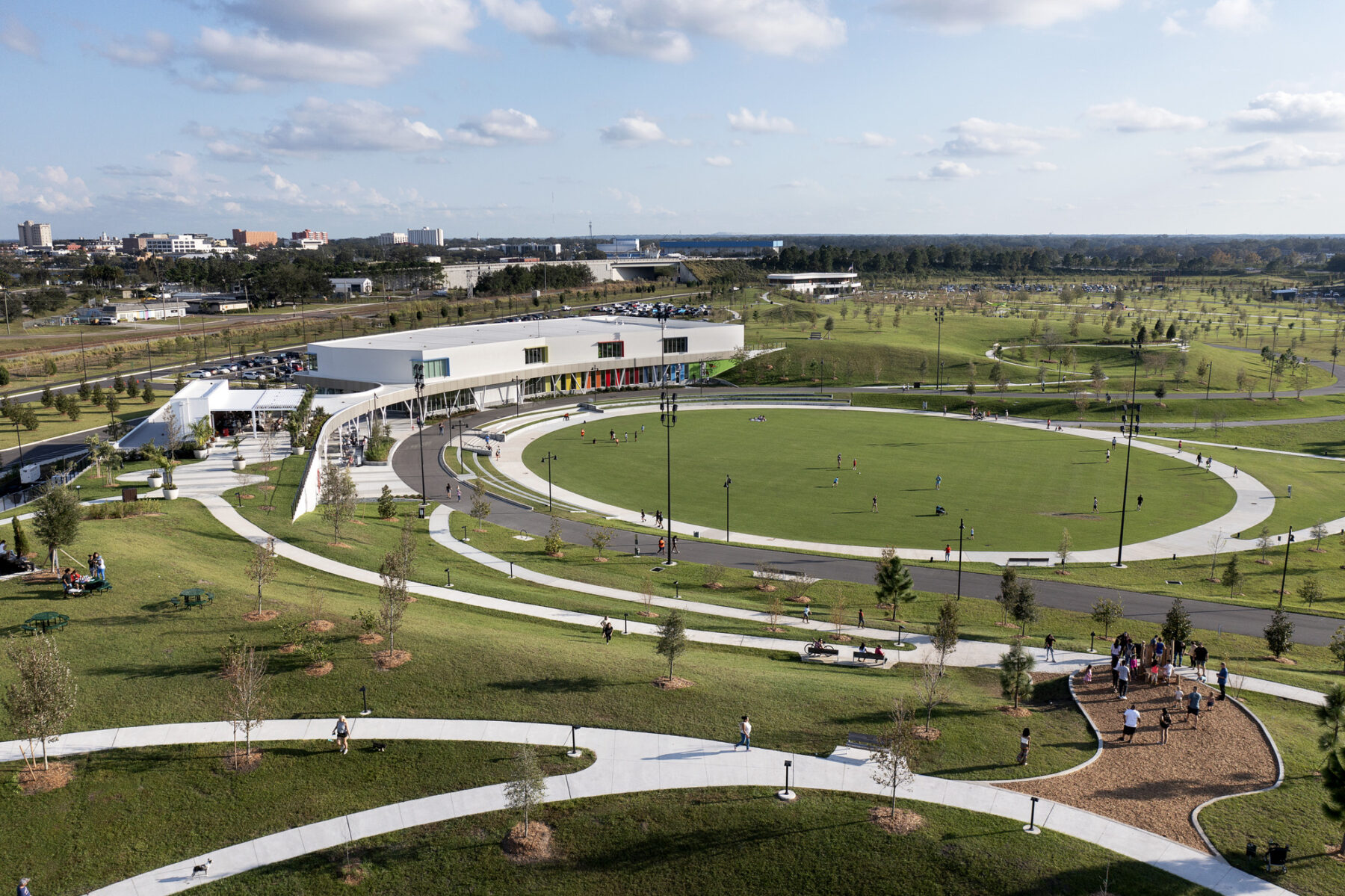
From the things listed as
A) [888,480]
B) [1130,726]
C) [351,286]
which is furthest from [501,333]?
[351,286]

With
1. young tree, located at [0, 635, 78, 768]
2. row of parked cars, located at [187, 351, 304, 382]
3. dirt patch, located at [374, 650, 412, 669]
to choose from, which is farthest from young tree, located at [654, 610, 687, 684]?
row of parked cars, located at [187, 351, 304, 382]

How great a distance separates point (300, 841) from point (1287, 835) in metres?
21.9

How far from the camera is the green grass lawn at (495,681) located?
23.0m

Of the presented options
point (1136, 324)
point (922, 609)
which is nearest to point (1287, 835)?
point (922, 609)

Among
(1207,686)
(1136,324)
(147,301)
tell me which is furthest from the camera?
(147,301)

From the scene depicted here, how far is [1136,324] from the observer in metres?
128

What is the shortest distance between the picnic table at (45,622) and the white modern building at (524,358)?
55667 mm

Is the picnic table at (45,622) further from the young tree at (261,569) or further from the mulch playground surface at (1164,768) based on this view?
the mulch playground surface at (1164,768)

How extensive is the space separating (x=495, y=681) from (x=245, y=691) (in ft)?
22.0

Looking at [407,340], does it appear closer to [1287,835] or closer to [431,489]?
[431,489]

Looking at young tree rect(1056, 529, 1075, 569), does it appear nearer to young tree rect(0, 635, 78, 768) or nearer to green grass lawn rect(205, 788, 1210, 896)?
green grass lawn rect(205, 788, 1210, 896)

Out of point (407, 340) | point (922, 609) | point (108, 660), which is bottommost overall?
point (922, 609)

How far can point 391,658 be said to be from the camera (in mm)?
25750

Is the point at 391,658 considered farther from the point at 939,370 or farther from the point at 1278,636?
the point at 939,370
